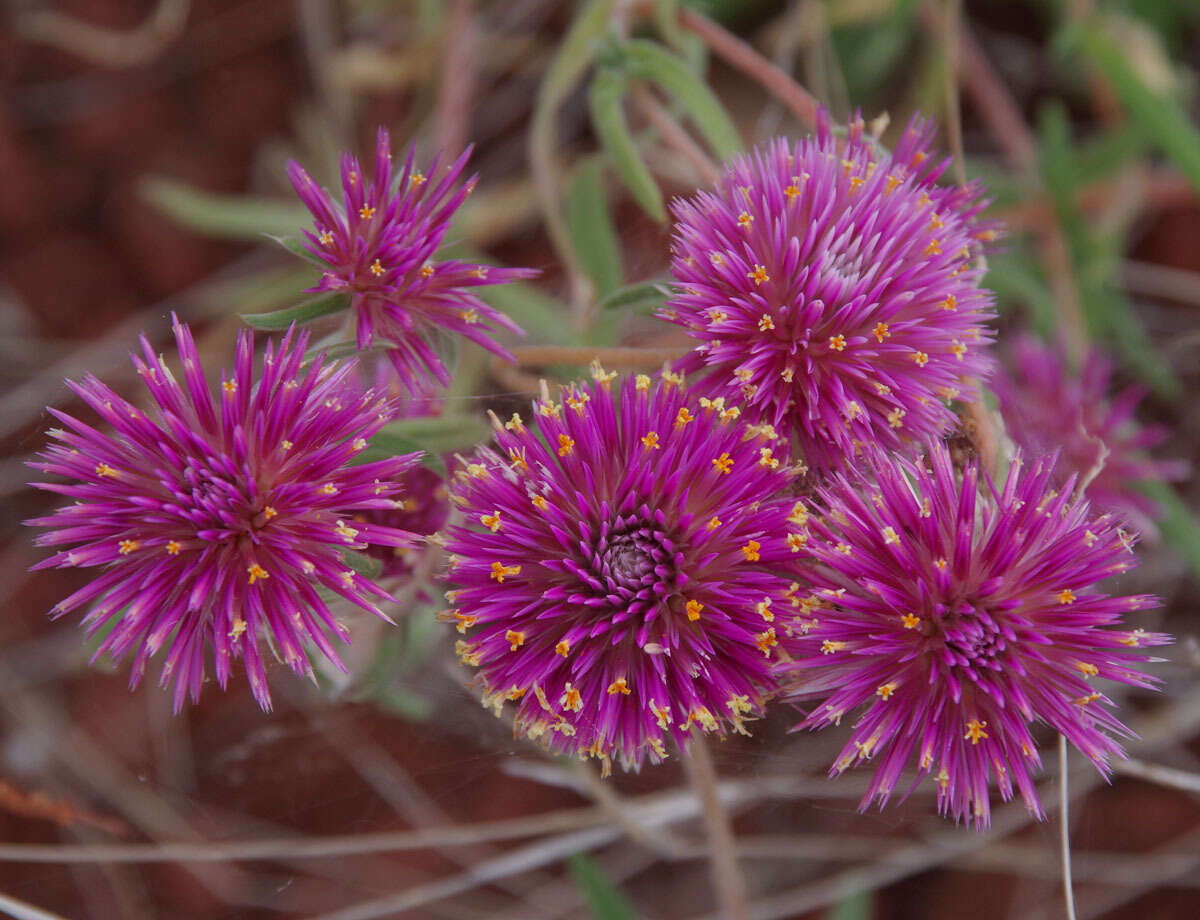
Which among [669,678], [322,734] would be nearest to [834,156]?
[669,678]

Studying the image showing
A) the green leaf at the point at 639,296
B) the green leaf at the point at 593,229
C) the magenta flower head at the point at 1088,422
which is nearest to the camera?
the green leaf at the point at 639,296

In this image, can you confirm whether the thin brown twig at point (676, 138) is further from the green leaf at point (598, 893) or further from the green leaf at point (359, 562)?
the green leaf at point (598, 893)

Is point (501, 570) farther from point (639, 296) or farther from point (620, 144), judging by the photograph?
point (620, 144)

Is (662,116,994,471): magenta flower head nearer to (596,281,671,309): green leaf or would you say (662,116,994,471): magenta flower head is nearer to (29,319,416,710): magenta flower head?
(596,281,671,309): green leaf

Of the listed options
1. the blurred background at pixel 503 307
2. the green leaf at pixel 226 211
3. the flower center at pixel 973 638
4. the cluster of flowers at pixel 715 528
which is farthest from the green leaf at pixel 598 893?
the green leaf at pixel 226 211

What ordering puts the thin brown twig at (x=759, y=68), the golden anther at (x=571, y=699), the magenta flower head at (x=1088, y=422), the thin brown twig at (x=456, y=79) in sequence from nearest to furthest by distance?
the golden anther at (x=571, y=699) → the thin brown twig at (x=759, y=68) → the magenta flower head at (x=1088, y=422) → the thin brown twig at (x=456, y=79)

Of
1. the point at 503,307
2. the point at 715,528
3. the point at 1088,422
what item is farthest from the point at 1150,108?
the point at 715,528
